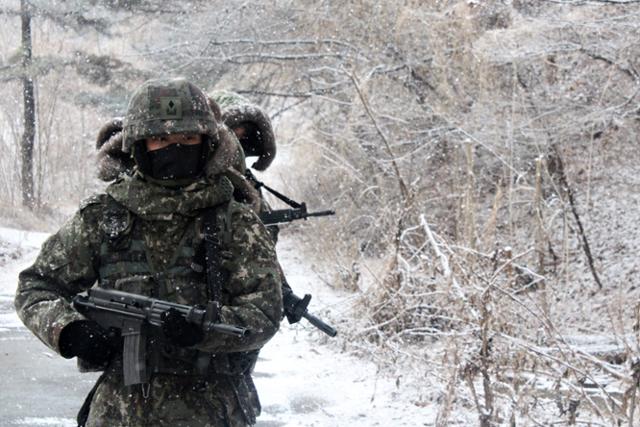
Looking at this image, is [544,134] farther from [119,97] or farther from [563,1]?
[119,97]

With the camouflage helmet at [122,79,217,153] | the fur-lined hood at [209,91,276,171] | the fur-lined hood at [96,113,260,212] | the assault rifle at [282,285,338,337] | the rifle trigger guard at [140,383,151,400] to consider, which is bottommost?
the assault rifle at [282,285,338,337]

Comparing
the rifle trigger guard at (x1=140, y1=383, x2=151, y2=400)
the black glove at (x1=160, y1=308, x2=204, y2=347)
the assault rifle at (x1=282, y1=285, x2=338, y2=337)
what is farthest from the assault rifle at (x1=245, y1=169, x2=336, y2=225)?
the black glove at (x1=160, y1=308, x2=204, y2=347)

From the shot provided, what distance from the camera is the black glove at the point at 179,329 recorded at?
8.68ft

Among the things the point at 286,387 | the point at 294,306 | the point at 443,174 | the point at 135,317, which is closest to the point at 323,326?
the point at 294,306

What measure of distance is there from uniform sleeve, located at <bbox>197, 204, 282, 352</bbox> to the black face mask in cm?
20

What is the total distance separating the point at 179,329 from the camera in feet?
8.69

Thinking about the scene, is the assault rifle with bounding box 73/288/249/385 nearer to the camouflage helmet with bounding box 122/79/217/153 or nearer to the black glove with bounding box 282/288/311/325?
the camouflage helmet with bounding box 122/79/217/153

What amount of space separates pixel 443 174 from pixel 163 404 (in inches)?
429

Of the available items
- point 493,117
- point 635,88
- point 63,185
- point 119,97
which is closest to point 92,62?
point 119,97

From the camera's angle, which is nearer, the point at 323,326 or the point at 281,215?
the point at 323,326

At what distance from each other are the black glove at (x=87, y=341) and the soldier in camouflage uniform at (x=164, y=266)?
0.5 inches

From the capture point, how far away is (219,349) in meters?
2.82

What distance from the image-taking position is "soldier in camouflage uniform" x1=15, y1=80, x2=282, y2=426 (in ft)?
9.45

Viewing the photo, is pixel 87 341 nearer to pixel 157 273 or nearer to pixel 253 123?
pixel 157 273
